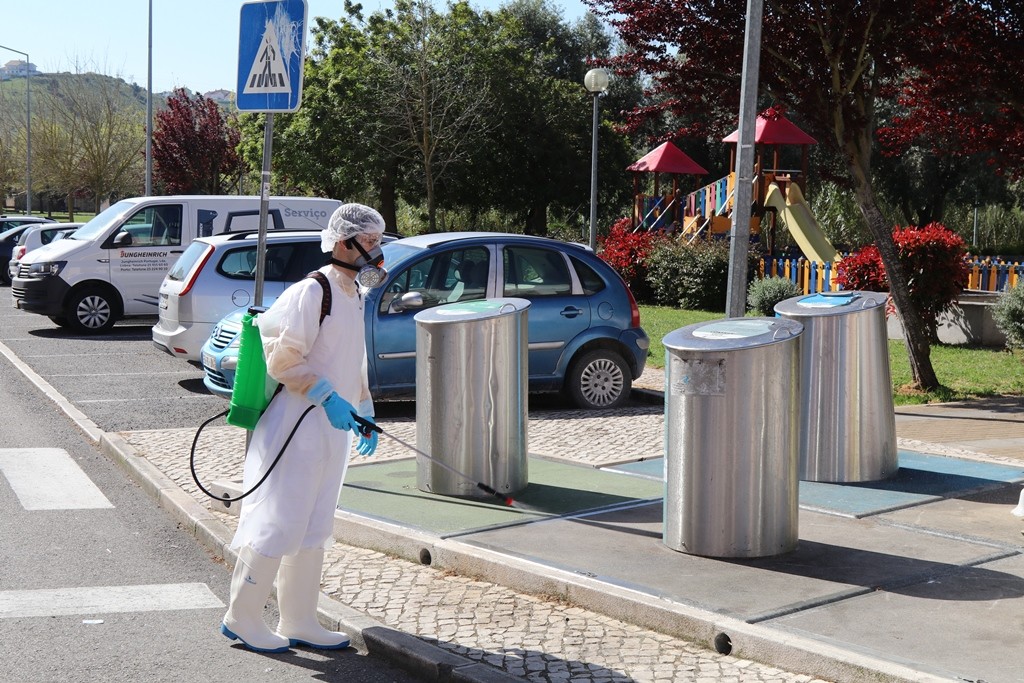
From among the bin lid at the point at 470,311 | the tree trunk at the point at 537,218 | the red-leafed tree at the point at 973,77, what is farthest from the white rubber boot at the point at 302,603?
the tree trunk at the point at 537,218

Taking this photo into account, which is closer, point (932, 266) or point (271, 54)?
point (271, 54)

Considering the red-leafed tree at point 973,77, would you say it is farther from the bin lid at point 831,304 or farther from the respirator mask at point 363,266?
the respirator mask at point 363,266

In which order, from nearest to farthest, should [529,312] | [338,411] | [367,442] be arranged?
1. [338,411]
2. [367,442]
3. [529,312]

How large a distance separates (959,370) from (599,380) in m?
4.95

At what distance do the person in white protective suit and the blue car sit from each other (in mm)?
5561

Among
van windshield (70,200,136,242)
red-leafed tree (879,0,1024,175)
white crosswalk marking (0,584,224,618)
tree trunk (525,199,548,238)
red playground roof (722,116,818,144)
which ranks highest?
red playground roof (722,116,818,144)

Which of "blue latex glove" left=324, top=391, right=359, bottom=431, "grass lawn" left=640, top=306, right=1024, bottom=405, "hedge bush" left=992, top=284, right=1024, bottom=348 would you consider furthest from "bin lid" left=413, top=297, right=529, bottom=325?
"hedge bush" left=992, top=284, right=1024, bottom=348

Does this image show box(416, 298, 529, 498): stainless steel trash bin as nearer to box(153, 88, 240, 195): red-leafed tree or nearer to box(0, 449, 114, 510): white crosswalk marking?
box(0, 449, 114, 510): white crosswalk marking

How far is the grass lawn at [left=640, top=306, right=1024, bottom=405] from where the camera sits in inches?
487

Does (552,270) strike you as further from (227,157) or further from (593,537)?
(227,157)

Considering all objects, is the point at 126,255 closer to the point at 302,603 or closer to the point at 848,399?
the point at 848,399

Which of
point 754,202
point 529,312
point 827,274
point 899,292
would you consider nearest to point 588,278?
point 529,312

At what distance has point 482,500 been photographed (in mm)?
7375

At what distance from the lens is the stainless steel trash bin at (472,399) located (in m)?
7.41
